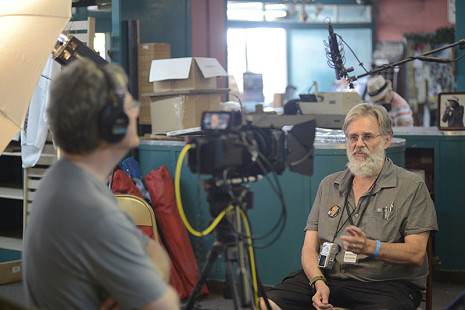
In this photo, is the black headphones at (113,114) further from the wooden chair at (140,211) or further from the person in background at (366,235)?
the wooden chair at (140,211)

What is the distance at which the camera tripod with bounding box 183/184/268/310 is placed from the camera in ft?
5.72

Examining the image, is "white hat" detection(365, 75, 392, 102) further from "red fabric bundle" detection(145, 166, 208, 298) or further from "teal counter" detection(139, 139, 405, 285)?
"red fabric bundle" detection(145, 166, 208, 298)

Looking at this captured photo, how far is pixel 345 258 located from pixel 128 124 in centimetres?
140

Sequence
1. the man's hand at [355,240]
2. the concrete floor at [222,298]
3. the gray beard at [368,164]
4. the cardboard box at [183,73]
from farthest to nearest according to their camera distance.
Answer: the cardboard box at [183,73] → the concrete floor at [222,298] → the gray beard at [368,164] → the man's hand at [355,240]

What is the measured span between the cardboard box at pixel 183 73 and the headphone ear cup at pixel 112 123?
267 centimetres

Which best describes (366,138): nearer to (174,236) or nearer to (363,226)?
(363,226)

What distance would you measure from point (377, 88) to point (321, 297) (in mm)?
3589

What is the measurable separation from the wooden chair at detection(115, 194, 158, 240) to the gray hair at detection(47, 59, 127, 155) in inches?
87.3

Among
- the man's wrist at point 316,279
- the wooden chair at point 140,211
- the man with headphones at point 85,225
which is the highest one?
the man with headphones at point 85,225

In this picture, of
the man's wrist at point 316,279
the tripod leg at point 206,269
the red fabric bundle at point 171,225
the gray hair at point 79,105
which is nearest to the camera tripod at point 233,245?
the tripod leg at point 206,269

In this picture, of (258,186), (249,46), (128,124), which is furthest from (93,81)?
(249,46)

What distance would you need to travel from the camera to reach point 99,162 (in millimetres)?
1474

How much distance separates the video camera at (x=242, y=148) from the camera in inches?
68.1

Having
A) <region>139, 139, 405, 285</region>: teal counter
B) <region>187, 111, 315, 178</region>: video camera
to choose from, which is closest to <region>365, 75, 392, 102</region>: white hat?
<region>139, 139, 405, 285</region>: teal counter
